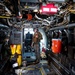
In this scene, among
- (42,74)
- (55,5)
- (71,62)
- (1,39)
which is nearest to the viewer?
(71,62)

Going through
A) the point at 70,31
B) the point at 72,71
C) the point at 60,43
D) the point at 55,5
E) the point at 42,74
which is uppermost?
the point at 55,5

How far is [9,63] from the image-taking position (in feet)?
31.7

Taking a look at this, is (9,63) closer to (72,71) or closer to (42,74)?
(42,74)

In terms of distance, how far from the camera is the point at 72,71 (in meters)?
5.95

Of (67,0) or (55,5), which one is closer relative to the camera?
(67,0)

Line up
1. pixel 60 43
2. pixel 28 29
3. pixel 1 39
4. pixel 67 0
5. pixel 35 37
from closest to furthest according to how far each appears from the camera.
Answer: pixel 67 0 < pixel 60 43 < pixel 1 39 < pixel 35 37 < pixel 28 29

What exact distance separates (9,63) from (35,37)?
3039 millimetres

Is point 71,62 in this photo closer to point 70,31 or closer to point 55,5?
point 70,31

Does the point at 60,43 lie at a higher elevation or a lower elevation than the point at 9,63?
higher

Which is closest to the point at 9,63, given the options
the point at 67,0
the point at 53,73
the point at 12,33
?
the point at 12,33

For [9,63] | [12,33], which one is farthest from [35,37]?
[9,63]

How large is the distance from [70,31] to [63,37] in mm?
953

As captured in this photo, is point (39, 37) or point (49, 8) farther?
point (39, 37)

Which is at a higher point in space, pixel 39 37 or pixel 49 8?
pixel 49 8
